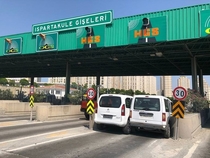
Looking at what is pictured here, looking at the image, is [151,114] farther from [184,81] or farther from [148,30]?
[184,81]

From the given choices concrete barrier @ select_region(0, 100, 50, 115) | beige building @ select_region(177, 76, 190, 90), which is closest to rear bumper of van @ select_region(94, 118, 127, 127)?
concrete barrier @ select_region(0, 100, 50, 115)

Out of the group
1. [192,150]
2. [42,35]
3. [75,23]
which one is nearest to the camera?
[192,150]

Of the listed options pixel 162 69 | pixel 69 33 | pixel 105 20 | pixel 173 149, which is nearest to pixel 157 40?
pixel 105 20

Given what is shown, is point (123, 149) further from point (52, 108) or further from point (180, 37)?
point (180, 37)

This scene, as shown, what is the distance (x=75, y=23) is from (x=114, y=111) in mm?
13315

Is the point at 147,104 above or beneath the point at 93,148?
above

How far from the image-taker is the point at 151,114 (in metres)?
10.0

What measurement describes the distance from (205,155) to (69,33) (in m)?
18.0

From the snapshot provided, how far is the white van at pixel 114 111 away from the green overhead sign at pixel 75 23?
10.4 m

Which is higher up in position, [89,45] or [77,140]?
[89,45]

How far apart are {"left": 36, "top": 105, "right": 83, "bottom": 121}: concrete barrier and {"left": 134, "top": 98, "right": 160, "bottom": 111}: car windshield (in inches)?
326

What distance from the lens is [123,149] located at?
7.50 meters

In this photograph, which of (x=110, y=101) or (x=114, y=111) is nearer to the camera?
(x=114, y=111)

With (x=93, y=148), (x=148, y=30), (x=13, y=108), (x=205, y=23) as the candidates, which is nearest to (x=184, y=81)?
(x=148, y=30)
